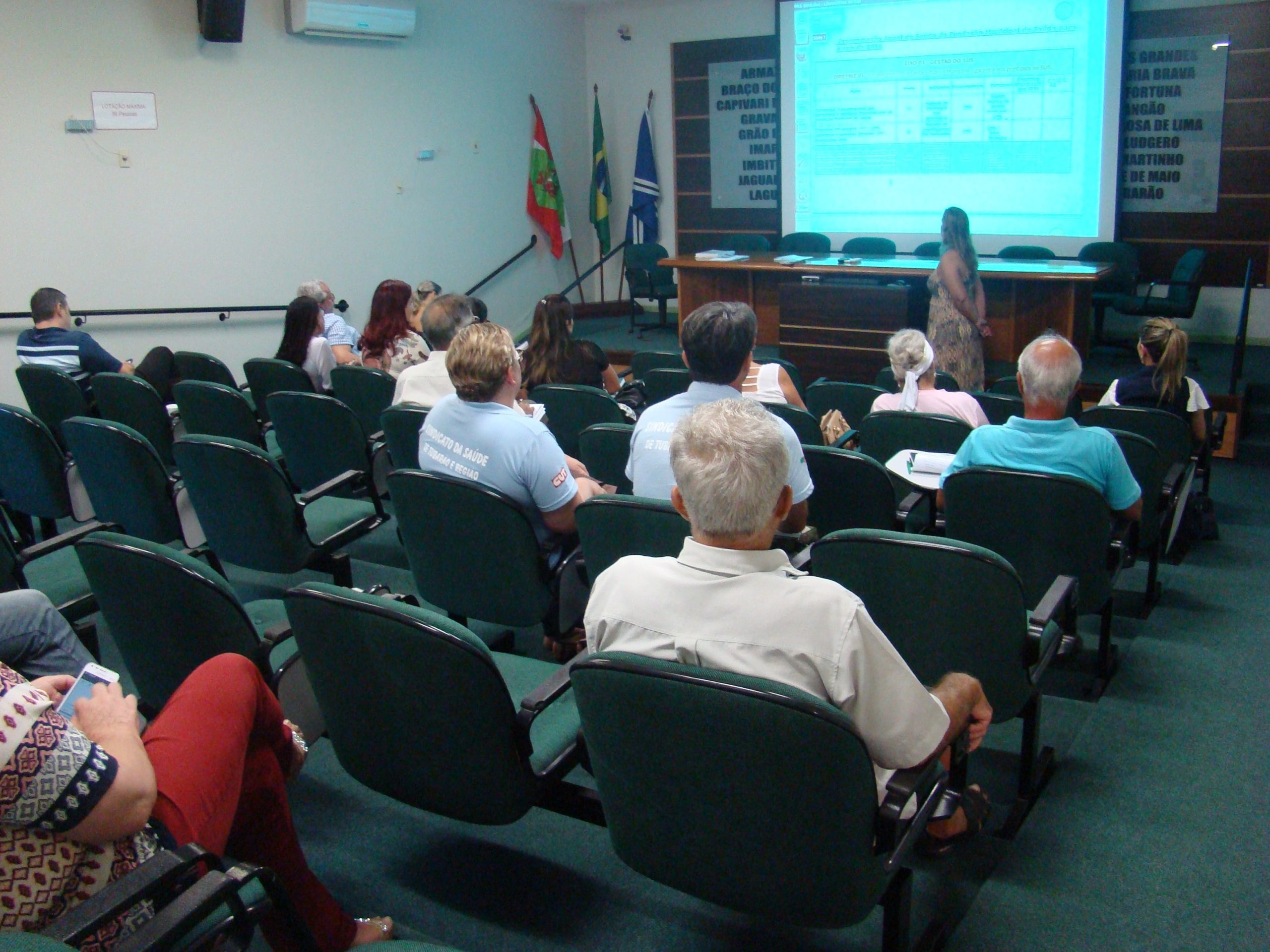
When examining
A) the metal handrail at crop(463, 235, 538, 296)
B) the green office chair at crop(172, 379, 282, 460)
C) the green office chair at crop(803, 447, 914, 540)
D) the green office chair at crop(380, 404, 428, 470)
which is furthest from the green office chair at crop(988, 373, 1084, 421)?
the metal handrail at crop(463, 235, 538, 296)

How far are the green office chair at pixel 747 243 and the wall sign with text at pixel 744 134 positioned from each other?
337mm

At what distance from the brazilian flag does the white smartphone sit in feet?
30.5

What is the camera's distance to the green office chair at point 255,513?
123 inches

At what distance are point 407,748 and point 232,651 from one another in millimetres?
498

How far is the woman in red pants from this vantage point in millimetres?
1354

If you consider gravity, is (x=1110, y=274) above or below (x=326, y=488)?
above

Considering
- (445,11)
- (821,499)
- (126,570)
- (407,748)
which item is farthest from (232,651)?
(445,11)

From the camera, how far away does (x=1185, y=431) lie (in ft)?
12.4

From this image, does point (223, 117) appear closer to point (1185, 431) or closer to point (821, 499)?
point (821, 499)

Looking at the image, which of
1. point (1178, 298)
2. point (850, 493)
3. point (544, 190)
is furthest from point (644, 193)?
point (850, 493)

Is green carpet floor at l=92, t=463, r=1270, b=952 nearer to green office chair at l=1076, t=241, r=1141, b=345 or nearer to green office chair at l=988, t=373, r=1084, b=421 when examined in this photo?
green office chair at l=988, t=373, r=1084, b=421

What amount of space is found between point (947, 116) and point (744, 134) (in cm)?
212

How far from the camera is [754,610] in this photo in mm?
1573

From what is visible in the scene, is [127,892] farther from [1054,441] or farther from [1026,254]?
[1026,254]
